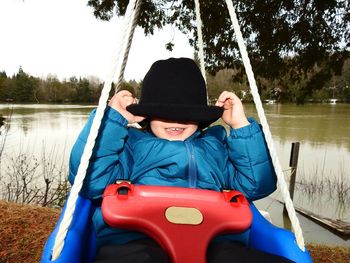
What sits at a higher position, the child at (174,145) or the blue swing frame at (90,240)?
the child at (174,145)

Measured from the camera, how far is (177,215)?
30.3 inches

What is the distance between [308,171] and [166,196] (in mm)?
5641

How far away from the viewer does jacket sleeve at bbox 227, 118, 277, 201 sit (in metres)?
1.03

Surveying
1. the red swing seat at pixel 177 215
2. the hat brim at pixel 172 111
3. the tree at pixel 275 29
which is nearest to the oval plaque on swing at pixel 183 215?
the red swing seat at pixel 177 215

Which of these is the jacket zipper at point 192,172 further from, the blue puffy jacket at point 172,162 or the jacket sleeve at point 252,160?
the jacket sleeve at point 252,160

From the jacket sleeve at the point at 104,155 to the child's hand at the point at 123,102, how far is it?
0.02 metres

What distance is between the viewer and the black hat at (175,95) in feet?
3.22

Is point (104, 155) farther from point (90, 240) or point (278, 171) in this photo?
point (278, 171)

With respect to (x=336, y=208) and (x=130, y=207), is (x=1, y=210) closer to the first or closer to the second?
(x=130, y=207)

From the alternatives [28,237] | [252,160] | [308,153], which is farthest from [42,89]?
[308,153]

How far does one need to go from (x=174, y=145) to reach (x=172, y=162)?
0.06 metres

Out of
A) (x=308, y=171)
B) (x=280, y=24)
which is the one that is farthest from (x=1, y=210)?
(x=308, y=171)

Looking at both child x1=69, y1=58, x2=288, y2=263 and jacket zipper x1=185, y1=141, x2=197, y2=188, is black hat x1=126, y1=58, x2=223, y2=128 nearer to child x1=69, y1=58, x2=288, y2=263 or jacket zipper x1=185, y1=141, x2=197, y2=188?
child x1=69, y1=58, x2=288, y2=263

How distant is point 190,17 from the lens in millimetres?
2994
